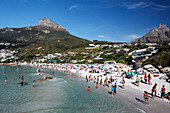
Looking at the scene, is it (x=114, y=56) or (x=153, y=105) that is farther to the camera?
(x=114, y=56)

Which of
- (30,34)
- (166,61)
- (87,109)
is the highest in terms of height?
(30,34)

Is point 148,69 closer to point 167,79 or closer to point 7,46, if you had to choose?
point 167,79

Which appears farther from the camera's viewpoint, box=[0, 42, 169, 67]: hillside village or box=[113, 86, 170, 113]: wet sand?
box=[0, 42, 169, 67]: hillside village

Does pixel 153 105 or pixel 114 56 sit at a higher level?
pixel 114 56

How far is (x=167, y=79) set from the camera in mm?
16125

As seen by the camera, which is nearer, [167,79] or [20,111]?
[20,111]

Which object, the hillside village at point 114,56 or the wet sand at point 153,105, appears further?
the hillside village at point 114,56

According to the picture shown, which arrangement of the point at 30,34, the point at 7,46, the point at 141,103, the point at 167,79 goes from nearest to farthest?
the point at 141,103 < the point at 167,79 < the point at 7,46 < the point at 30,34

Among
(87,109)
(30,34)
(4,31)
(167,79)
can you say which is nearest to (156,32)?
(30,34)

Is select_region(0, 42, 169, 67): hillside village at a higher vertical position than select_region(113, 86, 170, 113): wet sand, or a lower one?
higher

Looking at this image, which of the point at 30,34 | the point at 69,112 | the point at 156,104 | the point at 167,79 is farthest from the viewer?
the point at 30,34

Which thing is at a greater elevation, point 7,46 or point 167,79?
point 7,46

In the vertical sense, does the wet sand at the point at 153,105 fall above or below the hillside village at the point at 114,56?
below

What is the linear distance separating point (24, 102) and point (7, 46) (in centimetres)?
13971
